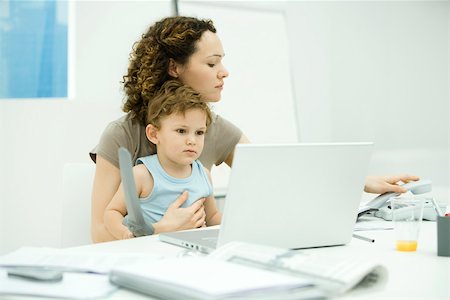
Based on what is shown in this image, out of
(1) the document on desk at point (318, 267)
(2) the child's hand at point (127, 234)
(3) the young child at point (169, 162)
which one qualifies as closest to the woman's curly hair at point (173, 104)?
(3) the young child at point (169, 162)

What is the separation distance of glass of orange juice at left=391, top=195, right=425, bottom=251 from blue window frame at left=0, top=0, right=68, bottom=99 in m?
2.39

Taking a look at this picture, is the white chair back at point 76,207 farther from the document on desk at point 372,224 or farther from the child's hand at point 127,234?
the document on desk at point 372,224

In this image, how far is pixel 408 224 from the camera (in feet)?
5.07

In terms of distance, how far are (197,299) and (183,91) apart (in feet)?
3.82

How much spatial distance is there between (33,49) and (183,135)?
68.8 inches

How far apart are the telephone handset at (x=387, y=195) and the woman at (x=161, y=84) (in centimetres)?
3

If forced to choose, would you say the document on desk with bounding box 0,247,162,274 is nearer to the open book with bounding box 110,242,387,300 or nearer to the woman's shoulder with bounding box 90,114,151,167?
the open book with bounding box 110,242,387,300

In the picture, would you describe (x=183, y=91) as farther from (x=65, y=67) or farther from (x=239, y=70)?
(x=239, y=70)

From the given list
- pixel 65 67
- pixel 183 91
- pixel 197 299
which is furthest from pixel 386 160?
pixel 197 299

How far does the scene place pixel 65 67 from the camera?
356 cm

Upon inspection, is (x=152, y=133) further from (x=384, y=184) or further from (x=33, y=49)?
(x=33, y=49)

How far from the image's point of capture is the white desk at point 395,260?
114 cm

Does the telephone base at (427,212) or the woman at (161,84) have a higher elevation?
the woman at (161,84)

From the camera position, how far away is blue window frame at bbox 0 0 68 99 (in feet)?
11.4
